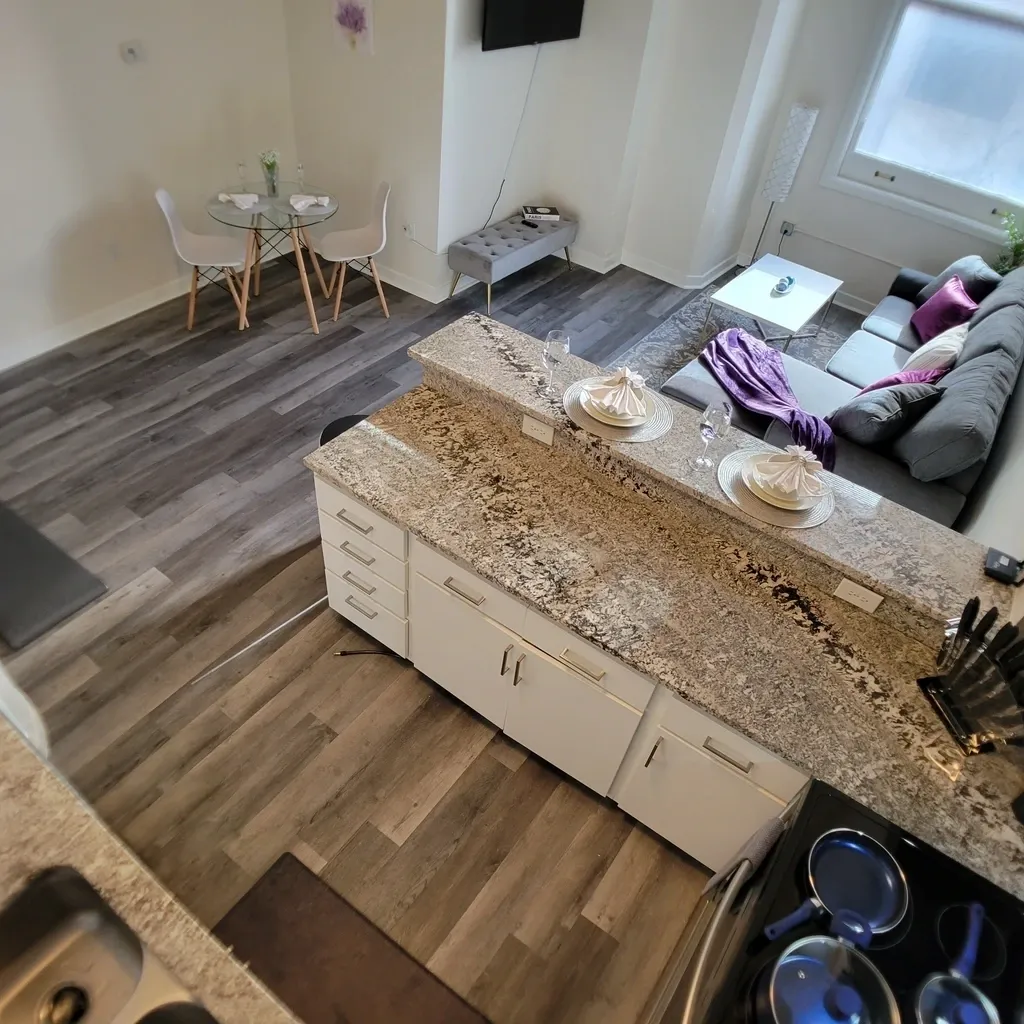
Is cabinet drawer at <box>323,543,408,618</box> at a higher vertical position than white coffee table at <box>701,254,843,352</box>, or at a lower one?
lower

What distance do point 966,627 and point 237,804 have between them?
2.04 m

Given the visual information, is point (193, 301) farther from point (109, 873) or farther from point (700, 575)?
point (109, 873)

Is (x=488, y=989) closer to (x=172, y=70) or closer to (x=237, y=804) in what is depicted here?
(x=237, y=804)

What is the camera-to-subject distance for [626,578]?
6.19 feet

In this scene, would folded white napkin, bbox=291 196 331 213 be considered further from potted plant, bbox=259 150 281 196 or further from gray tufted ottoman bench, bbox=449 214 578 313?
gray tufted ottoman bench, bbox=449 214 578 313

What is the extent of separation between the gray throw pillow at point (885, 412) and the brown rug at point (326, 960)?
8.37 feet

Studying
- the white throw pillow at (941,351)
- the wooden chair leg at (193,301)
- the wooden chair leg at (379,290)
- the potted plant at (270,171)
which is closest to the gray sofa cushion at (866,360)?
the white throw pillow at (941,351)

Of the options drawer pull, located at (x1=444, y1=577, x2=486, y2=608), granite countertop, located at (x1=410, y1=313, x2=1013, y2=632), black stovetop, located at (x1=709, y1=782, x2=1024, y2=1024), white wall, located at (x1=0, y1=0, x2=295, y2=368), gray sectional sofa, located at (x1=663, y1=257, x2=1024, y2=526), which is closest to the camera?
black stovetop, located at (x1=709, y1=782, x2=1024, y2=1024)

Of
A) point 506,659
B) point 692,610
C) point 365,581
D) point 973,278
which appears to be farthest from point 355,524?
point 973,278

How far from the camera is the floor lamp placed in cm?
467

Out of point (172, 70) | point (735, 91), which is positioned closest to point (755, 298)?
point (735, 91)

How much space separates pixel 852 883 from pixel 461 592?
1131mm

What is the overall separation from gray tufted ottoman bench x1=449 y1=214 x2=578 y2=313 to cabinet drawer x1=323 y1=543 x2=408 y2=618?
2464mm

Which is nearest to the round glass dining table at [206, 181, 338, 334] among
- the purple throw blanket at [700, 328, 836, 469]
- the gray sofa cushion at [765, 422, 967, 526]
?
the purple throw blanket at [700, 328, 836, 469]
